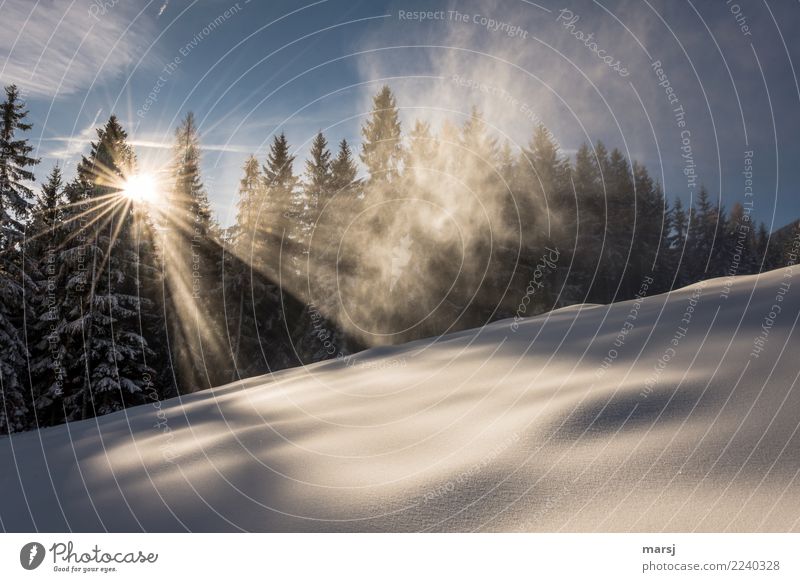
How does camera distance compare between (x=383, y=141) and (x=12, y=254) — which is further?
(x=383, y=141)

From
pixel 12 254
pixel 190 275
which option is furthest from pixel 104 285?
pixel 190 275

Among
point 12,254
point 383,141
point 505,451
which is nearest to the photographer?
point 505,451

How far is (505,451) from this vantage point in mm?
2889

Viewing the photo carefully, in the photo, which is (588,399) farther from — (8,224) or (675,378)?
(8,224)

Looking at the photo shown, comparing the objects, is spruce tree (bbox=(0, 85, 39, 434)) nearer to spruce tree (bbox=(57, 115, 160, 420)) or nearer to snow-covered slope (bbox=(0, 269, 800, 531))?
spruce tree (bbox=(57, 115, 160, 420))

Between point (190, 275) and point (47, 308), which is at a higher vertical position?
point (190, 275)

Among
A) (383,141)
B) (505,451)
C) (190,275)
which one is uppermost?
(383,141)

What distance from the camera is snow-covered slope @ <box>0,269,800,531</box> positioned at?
2340mm

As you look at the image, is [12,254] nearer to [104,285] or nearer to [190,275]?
[104,285]

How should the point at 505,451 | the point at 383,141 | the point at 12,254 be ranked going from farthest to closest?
the point at 383,141
the point at 12,254
the point at 505,451

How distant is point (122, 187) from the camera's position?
61.8ft

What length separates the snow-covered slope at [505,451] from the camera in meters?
2.34
